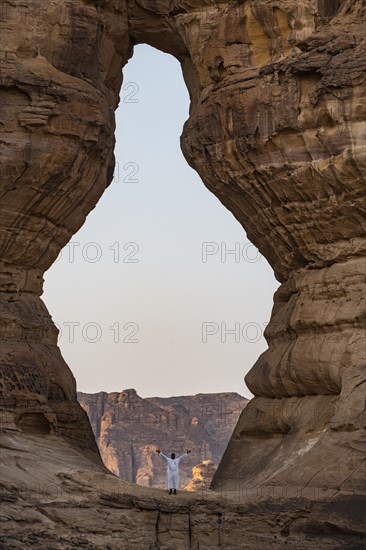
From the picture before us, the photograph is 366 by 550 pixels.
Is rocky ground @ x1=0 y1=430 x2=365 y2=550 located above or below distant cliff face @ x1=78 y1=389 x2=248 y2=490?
below

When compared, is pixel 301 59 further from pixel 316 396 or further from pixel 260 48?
pixel 316 396

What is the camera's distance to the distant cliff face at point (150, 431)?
265 ft

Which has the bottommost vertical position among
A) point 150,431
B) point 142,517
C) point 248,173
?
point 142,517

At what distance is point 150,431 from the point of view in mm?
79812

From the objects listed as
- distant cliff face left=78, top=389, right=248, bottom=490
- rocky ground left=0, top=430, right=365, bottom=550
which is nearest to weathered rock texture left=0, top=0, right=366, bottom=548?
rocky ground left=0, top=430, right=365, bottom=550

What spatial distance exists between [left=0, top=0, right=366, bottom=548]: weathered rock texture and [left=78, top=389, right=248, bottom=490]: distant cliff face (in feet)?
157

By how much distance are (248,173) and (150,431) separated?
5073cm

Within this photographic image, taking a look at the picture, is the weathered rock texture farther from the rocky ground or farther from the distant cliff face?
the distant cliff face

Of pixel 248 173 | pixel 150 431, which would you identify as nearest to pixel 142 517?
pixel 248 173

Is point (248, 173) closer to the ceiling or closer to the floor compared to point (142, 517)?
closer to the ceiling

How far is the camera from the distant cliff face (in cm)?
8069

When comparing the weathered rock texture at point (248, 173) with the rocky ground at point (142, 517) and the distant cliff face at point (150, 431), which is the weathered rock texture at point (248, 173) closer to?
the rocky ground at point (142, 517)

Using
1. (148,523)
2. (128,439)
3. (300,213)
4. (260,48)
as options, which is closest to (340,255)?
(300,213)

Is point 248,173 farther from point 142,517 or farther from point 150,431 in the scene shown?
point 150,431
